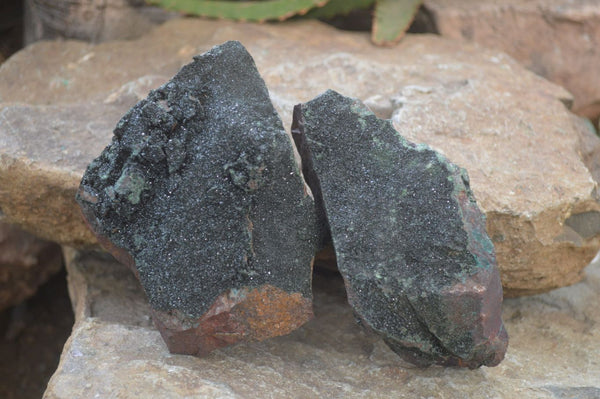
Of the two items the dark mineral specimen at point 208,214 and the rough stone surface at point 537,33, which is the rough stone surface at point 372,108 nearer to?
the rough stone surface at point 537,33

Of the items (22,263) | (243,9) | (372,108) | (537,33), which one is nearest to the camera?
(372,108)

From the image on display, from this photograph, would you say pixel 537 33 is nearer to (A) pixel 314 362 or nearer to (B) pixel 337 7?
(B) pixel 337 7

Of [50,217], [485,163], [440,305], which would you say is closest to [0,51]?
[50,217]

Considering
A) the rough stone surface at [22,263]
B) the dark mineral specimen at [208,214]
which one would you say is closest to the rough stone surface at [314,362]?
the dark mineral specimen at [208,214]

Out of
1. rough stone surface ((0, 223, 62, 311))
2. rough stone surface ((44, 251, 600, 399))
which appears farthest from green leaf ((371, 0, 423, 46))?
rough stone surface ((0, 223, 62, 311))

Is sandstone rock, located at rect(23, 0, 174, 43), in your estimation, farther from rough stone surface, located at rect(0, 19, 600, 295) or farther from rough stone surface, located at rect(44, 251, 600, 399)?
rough stone surface, located at rect(44, 251, 600, 399)

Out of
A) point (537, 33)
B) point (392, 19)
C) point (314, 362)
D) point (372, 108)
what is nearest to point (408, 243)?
point (314, 362)
